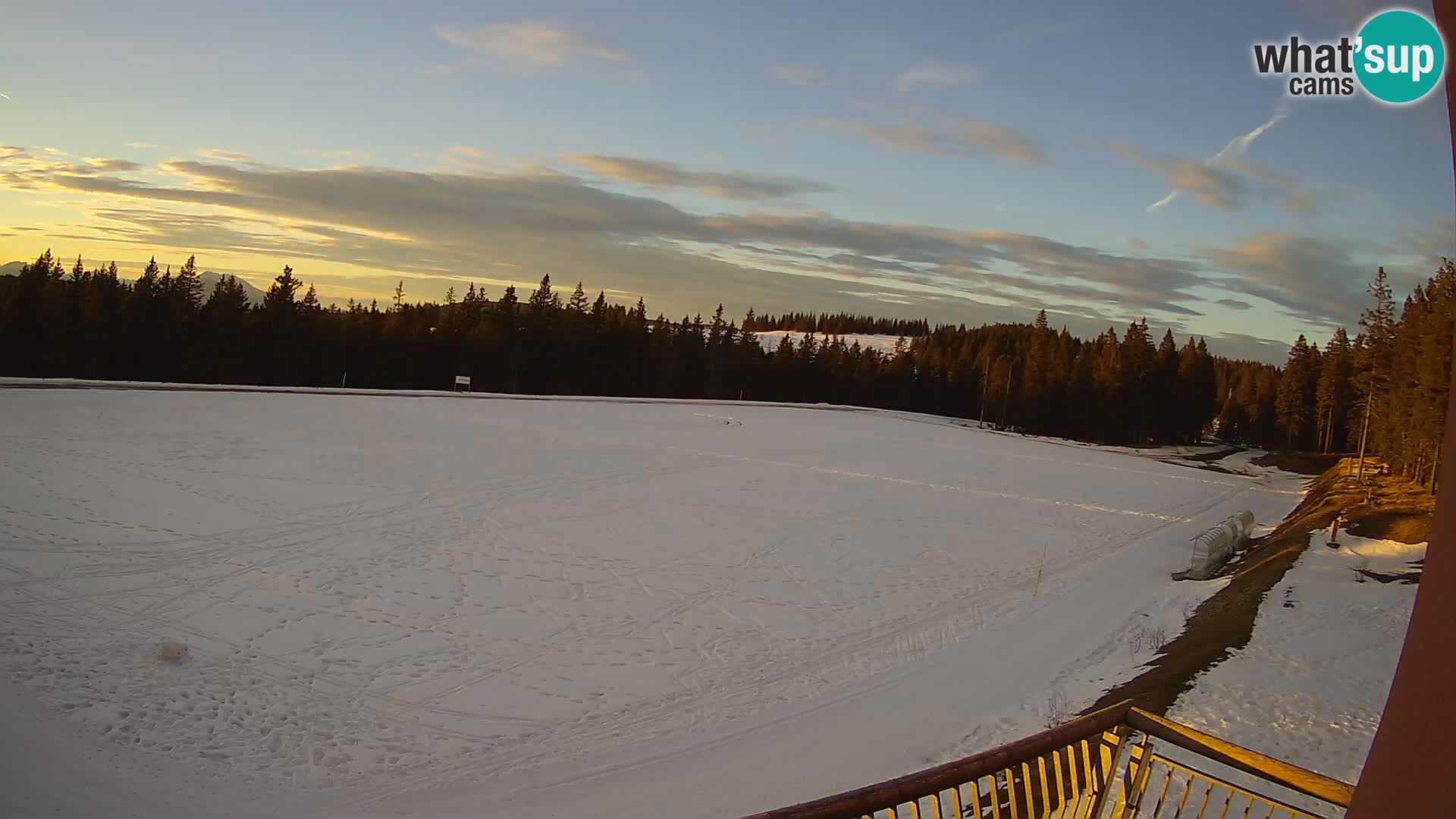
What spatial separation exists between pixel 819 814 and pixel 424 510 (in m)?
15.6

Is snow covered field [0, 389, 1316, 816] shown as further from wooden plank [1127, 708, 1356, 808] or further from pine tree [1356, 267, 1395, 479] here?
pine tree [1356, 267, 1395, 479]

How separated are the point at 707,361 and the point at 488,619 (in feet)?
190

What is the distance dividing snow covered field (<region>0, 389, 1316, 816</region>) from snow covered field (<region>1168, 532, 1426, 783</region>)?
5.18ft

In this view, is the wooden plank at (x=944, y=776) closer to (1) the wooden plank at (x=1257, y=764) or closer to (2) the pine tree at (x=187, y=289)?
(1) the wooden plank at (x=1257, y=764)

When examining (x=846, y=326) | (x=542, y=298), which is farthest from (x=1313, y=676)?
(x=846, y=326)

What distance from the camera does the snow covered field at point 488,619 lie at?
27.0 feet

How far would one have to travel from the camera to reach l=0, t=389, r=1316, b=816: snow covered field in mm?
8227

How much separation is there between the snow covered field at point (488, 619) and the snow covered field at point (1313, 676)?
5.18 feet

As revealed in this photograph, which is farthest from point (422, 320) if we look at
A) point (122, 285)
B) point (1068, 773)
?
point (1068, 773)

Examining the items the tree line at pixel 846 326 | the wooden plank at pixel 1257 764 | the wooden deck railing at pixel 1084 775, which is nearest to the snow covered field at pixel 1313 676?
the wooden deck railing at pixel 1084 775

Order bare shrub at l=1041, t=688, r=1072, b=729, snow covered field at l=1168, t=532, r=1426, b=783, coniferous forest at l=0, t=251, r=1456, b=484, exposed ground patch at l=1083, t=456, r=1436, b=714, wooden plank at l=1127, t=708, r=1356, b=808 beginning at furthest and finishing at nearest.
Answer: coniferous forest at l=0, t=251, r=1456, b=484, exposed ground patch at l=1083, t=456, r=1436, b=714, bare shrub at l=1041, t=688, r=1072, b=729, snow covered field at l=1168, t=532, r=1426, b=783, wooden plank at l=1127, t=708, r=1356, b=808

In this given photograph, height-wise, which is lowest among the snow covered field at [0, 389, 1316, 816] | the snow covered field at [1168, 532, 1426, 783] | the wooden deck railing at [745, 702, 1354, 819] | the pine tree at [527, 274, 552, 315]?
the snow covered field at [0, 389, 1316, 816]

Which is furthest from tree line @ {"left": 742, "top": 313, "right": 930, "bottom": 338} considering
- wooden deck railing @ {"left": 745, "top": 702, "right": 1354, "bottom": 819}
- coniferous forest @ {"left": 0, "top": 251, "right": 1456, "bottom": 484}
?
wooden deck railing @ {"left": 745, "top": 702, "right": 1354, "bottom": 819}

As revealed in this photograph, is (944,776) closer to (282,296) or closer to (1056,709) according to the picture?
(1056,709)
